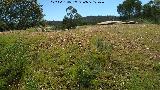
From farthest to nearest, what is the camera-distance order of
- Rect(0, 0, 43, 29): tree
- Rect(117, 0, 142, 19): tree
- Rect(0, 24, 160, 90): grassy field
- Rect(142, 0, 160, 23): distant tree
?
1. Rect(117, 0, 142, 19): tree
2. Rect(142, 0, 160, 23): distant tree
3. Rect(0, 0, 43, 29): tree
4. Rect(0, 24, 160, 90): grassy field

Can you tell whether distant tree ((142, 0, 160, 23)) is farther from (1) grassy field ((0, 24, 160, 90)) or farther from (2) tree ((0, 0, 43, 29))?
(1) grassy field ((0, 24, 160, 90))

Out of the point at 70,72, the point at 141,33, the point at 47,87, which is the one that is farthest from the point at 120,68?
the point at 141,33

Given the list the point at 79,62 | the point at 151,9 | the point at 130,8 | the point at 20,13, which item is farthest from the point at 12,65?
the point at 130,8

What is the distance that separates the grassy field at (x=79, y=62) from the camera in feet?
65.8

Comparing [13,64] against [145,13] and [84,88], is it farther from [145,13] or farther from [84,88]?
[145,13]

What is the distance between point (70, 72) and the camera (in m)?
21.3

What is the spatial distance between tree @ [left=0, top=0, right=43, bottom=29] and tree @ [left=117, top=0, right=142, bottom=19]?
29.7m

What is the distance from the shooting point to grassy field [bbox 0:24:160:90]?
20062 mm

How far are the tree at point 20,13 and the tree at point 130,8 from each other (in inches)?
1169

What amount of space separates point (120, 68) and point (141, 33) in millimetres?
9771

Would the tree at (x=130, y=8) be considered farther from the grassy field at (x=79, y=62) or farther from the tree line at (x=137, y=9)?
the grassy field at (x=79, y=62)

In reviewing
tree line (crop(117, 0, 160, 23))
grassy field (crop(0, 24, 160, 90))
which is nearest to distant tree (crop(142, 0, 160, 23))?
tree line (crop(117, 0, 160, 23))

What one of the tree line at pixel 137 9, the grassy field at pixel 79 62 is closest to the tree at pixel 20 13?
the tree line at pixel 137 9

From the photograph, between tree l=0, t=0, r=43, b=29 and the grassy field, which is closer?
the grassy field
